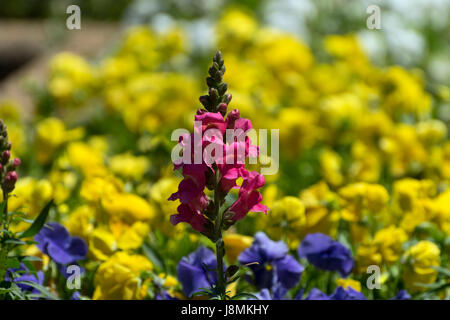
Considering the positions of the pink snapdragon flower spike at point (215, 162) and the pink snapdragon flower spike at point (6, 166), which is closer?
the pink snapdragon flower spike at point (215, 162)

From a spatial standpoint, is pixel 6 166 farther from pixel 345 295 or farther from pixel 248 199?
pixel 345 295

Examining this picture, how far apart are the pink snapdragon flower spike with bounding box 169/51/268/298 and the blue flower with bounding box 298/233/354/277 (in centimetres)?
37

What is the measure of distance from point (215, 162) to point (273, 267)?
1.49ft

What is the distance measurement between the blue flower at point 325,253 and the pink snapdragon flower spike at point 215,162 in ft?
1.23

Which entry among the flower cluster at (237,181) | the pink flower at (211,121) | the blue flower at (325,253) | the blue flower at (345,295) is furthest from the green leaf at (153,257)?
the pink flower at (211,121)

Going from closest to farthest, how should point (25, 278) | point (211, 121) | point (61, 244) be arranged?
point (211, 121) → point (25, 278) → point (61, 244)

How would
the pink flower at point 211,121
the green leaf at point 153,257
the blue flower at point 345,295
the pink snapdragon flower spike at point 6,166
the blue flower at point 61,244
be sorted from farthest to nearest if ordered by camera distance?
the green leaf at point 153,257, the blue flower at point 61,244, the blue flower at point 345,295, the pink snapdragon flower spike at point 6,166, the pink flower at point 211,121

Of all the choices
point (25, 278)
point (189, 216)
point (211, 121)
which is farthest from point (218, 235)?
point (25, 278)

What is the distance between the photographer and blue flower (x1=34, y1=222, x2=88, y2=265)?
1.43 m

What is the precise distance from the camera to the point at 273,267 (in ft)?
4.75

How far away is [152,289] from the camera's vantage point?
1450 millimetres

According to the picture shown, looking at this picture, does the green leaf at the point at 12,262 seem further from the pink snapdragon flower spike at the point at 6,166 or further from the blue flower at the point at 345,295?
the blue flower at the point at 345,295

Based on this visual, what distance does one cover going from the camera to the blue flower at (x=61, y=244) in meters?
1.43

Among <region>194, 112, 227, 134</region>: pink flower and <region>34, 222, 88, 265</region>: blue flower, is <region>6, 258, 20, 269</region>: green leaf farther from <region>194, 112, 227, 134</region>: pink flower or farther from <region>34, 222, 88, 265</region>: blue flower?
<region>194, 112, 227, 134</region>: pink flower
